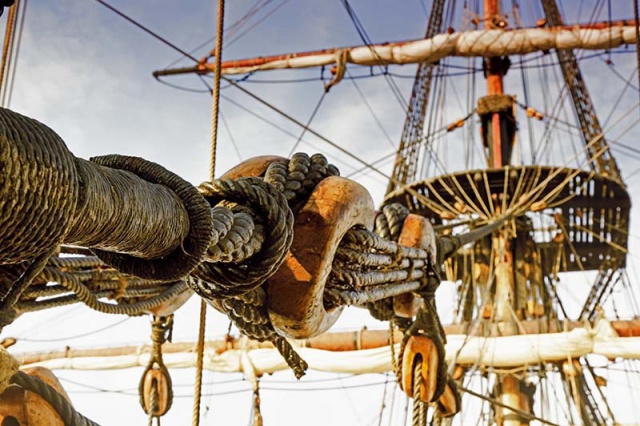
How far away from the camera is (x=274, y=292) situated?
1.15m

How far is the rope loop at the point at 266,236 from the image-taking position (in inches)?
36.7

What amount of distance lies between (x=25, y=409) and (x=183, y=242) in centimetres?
57

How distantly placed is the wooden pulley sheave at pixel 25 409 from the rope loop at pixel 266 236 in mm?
424

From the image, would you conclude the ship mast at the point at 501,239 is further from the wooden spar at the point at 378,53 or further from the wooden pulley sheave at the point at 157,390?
the wooden pulley sheave at the point at 157,390

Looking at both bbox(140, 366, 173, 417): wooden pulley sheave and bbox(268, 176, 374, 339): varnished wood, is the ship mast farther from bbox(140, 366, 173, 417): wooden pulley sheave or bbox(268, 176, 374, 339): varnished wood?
bbox(268, 176, 374, 339): varnished wood

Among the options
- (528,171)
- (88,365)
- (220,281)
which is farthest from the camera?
(88,365)

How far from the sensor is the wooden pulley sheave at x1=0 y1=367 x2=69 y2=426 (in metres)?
1.14

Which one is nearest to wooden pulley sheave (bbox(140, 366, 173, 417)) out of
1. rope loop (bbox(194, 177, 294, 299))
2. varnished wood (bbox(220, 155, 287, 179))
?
varnished wood (bbox(220, 155, 287, 179))

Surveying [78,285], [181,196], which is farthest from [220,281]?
[78,285]

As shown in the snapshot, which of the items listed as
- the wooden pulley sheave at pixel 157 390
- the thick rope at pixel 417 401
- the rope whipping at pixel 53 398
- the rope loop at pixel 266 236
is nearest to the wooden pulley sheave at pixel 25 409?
the rope whipping at pixel 53 398

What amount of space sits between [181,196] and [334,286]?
1.69 ft

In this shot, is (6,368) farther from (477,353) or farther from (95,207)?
(477,353)

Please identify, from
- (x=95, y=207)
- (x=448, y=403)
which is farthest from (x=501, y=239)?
(x=95, y=207)

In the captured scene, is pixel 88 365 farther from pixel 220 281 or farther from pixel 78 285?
pixel 220 281
